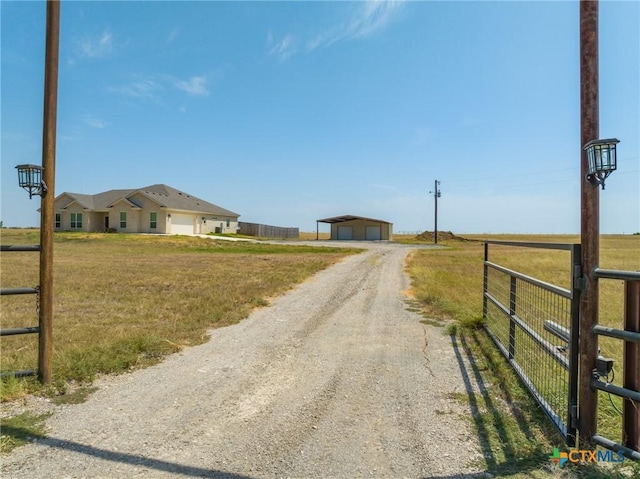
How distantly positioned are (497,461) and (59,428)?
324cm

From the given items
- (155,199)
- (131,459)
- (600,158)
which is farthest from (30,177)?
(155,199)

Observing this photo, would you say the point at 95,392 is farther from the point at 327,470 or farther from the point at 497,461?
the point at 497,461

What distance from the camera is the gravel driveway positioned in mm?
2422

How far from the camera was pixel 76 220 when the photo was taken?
3853cm

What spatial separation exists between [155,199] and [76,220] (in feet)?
32.1

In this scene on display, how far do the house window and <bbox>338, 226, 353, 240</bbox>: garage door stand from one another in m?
29.7

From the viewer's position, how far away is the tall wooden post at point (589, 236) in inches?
98.0

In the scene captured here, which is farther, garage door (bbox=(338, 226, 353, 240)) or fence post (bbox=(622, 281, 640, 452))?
garage door (bbox=(338, 226, 353, 240))

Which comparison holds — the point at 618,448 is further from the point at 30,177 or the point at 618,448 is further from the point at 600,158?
the point at 30,177

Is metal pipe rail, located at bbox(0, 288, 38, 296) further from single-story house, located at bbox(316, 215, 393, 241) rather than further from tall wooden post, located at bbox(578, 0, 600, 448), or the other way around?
single-story house, located at bbox(316, 215, 393, 241)

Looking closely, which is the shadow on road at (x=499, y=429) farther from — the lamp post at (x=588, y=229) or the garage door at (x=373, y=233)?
the garage door at (x=373, y=233)

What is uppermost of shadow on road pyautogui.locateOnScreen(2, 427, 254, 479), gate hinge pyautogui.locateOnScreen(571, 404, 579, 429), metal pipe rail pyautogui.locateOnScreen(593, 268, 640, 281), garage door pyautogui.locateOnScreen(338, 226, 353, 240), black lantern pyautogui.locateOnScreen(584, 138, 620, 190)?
garage door pyautogui.locateOnScreen(338, 226, 353, 240)

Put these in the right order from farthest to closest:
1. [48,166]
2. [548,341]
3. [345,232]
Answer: [345,232] < [48,166] < [548,341]

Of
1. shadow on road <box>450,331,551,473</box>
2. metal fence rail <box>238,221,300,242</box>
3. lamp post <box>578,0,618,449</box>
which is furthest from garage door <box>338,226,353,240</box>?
lamp post <box>578,0,618,449</box>
